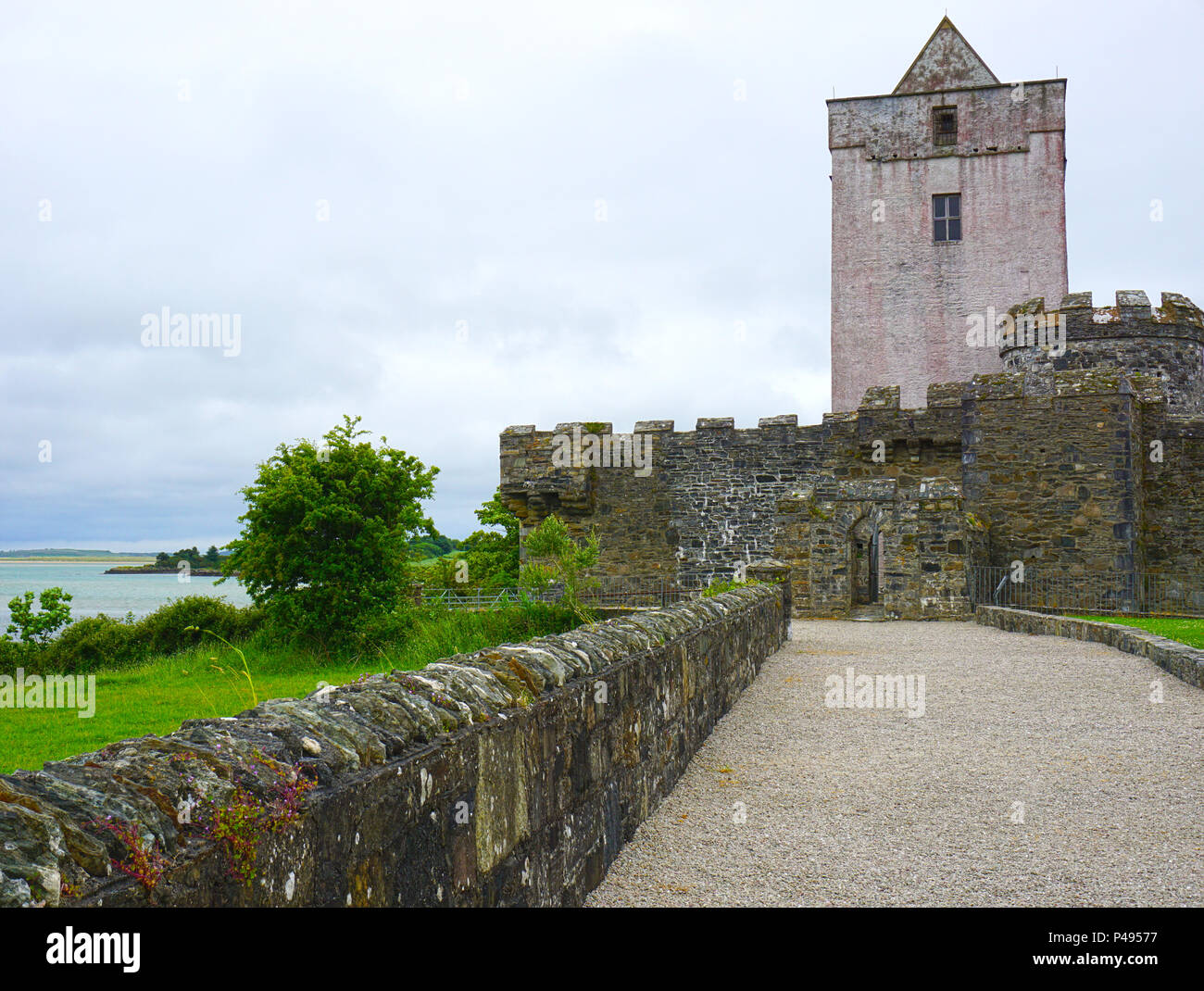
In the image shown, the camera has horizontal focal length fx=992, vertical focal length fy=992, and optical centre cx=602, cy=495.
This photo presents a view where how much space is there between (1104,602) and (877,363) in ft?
36.2

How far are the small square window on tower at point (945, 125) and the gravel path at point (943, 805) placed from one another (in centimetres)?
2286

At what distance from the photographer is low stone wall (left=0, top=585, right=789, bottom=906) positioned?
1635 mm

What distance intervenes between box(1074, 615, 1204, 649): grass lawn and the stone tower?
13.0 m

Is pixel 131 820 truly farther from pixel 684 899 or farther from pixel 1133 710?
pixel 1133 710

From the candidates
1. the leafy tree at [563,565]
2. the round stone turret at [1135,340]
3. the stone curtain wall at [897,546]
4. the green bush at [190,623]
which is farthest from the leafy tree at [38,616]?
the round stone turret at [1135,340]

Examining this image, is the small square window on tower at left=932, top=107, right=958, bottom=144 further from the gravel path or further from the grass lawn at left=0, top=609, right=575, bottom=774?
the gravel path

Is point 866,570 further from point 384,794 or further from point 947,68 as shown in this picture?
point 384,794

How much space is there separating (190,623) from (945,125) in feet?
77.6

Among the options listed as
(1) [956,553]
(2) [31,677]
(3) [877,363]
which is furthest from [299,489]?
(3) [877,363]

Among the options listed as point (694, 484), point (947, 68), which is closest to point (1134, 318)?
point (694, 484)

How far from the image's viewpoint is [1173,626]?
13.1 metres

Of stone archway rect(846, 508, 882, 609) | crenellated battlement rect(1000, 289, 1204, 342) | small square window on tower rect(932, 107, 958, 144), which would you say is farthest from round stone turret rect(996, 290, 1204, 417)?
small square window on tower rect(932, 107, 958, 144)

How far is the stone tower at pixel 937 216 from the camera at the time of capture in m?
27.3

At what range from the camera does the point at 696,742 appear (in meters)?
6.22
